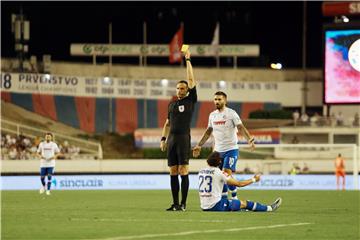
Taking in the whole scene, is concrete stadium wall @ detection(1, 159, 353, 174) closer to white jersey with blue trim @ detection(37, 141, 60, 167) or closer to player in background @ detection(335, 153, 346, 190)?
player in background @ detection(335, 153, 346, 190)

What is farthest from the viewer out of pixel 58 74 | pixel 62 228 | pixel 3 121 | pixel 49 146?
pixel 58 74

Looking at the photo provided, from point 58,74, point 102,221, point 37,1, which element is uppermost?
point 37,1

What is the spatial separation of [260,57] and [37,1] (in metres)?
14.3

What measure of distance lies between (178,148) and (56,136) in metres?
36.5

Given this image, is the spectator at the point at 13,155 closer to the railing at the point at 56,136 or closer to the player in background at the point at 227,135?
the railing at the point at 56,136

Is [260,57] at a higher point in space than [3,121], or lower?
higher

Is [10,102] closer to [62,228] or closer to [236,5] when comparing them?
[236,5]

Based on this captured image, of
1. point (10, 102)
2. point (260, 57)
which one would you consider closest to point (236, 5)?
point (260, 57)

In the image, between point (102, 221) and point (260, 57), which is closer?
point (102, 221)

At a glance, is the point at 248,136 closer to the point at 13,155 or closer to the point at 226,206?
the point at 226,206

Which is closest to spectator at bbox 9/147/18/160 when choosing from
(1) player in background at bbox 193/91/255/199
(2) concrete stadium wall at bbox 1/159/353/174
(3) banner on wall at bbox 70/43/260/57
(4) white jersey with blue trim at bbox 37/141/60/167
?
(2) concrete stadium wall at bbox 1/159/353/174

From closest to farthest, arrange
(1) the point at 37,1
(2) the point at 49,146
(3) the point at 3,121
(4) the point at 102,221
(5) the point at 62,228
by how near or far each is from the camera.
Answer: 1. (5) the point at 62,228
2. (4) the point at 102,221
3. (2) the point at 49,146
4. (3) the point at 3,121
5. (1) the point at 37,1

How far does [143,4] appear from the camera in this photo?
63781 millimetres

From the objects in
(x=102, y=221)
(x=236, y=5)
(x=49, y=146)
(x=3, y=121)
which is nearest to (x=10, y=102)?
(x=3, y=121)
